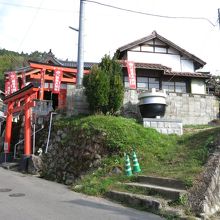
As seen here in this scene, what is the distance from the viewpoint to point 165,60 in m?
28.1

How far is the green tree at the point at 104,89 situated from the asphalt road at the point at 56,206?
16.2ft

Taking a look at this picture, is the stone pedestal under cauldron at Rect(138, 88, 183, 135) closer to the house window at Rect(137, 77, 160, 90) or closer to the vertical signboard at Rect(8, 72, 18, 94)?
the house window at Rect(137, 77, 160, 90)

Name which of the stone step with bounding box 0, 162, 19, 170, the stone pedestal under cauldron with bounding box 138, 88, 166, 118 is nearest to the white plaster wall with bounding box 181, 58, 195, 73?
the stone pedestal under cauldron with bounding box 138, 88, 166, 118

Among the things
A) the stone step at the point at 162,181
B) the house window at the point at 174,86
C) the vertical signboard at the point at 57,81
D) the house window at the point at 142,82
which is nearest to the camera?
the stone step at the point at 162,181

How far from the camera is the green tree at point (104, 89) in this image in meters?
14.9

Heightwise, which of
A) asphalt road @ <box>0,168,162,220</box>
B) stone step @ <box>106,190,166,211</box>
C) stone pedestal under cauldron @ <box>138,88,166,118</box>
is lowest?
asphalt road @ <box>0,168,162,220</box>

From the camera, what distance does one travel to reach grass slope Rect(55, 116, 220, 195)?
998cm

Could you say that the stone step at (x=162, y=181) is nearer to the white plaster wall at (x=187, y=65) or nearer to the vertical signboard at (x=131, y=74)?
the vertical signboard at (x=131, y=74)

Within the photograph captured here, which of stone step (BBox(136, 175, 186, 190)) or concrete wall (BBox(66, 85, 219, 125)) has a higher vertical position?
concrete wall (BBox(66, 85, 219, 125))

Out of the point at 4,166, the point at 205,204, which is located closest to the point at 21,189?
the point at 205,204

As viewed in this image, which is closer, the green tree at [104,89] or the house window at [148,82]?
the green tree at [104,89]

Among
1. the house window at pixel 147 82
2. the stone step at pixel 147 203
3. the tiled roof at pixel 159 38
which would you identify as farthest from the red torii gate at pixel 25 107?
the tiled roof at pixel 159 38

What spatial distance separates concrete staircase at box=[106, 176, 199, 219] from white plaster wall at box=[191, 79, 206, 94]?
1919 centimetres

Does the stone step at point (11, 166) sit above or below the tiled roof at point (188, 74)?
below
